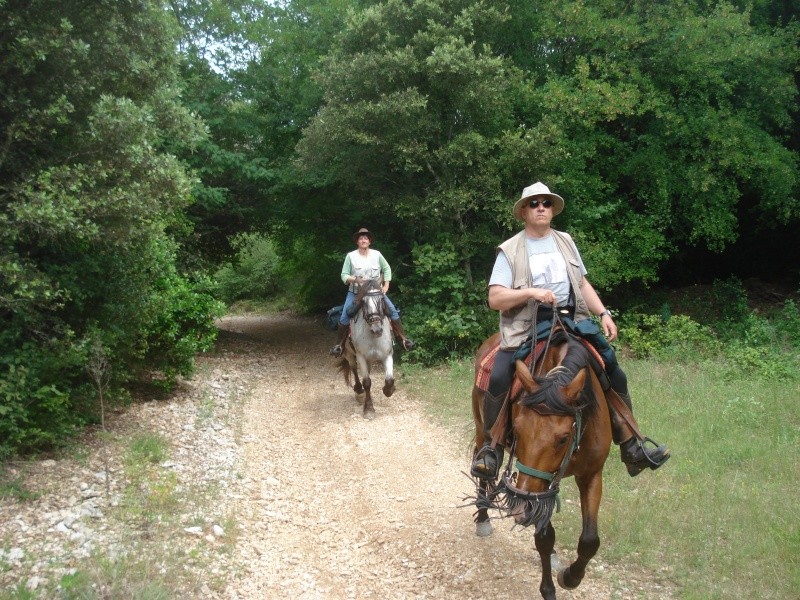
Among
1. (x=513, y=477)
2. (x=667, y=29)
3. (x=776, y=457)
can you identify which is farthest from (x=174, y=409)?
(x=667, y=29)

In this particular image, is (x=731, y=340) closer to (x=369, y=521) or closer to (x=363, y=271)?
(x=363, y=271)

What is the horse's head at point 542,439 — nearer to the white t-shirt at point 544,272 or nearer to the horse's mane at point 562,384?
the horse's mane at point 562,384

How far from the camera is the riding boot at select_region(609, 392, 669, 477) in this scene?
179 inches

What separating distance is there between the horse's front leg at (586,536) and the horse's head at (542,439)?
575mm

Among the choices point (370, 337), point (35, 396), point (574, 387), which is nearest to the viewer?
point (574, 387)

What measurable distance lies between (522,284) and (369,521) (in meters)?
2.98

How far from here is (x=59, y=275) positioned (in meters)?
6.86

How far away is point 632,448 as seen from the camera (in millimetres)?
4609

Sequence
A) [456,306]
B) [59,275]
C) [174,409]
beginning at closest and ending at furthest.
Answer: [59,275]
[174,409]
[456,306]

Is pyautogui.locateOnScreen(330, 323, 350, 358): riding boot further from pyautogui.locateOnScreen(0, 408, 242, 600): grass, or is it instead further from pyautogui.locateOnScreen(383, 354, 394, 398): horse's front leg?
pyautogui.locateOnScreen(0, 408, 242, 600): grass

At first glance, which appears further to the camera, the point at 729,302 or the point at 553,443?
the point at 729,302

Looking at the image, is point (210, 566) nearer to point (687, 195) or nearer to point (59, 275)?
point (59, 275)

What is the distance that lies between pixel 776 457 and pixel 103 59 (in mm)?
8789

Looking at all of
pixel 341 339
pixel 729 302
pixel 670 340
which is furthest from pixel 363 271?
pixel 729 302
